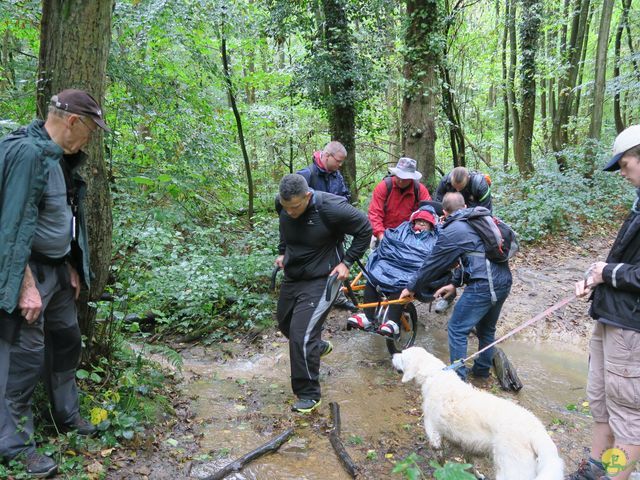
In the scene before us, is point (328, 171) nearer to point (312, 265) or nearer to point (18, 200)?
point (312, 265)

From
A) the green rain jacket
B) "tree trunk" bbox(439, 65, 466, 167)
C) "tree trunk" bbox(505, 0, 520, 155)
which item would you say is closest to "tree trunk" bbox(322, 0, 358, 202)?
"tree trunk" bbox(439, 65, 466, 167)

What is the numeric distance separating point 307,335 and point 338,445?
1.07 m

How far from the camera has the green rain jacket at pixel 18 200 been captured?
264 centimetres

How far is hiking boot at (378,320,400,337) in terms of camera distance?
5.23m

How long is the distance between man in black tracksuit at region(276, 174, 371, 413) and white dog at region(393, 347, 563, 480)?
100 centimetres

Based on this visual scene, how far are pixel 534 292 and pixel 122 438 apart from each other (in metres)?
7.02

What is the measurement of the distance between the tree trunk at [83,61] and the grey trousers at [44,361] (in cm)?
54

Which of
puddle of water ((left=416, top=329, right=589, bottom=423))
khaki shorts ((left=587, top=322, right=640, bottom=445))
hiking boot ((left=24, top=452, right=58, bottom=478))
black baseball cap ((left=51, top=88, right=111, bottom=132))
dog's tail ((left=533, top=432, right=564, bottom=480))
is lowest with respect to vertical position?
puddle of water ((left=416, top=329, right=589, bottom=423))

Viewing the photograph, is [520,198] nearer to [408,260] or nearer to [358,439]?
[408,260]

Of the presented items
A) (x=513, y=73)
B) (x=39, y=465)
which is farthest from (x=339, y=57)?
(x=513, y=73)

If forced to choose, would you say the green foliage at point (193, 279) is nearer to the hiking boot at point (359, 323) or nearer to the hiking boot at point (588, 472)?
the hiking boot at point (359, 323)

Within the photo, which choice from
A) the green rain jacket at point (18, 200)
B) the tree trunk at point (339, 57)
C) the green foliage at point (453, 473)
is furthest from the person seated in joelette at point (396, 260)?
the tree trunk at point (339, 57)

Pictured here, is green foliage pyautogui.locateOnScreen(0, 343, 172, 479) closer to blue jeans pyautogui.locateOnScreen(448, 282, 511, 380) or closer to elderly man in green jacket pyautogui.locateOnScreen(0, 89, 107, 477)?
elderly man in green jacket pyautogui.locateOnScreen(0, 89, 107, 477)

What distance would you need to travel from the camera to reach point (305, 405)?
4.37 metres
